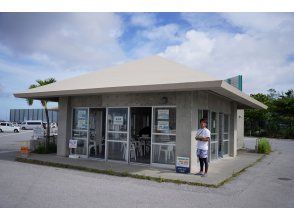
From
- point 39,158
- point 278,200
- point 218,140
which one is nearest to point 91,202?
point 278,200

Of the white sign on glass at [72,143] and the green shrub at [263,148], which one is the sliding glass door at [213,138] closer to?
the green shrub at [263,148]

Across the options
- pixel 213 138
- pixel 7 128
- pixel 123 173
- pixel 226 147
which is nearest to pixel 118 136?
pixel 123 173

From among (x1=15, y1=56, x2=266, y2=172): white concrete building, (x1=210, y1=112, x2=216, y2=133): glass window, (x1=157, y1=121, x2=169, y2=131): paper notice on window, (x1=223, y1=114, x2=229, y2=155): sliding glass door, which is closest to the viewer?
(x1=15, y1=56, x2=266, y2=172): white concrete building

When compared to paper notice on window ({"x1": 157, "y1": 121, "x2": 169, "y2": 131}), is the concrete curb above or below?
below

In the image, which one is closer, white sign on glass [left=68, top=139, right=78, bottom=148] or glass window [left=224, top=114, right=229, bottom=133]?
white sign on glass [left=68, top=139, right=78, bottom=148]

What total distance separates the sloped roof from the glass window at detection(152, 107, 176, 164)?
128 cm

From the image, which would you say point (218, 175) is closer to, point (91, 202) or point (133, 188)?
point (133, 188)

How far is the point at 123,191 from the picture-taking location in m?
7.42

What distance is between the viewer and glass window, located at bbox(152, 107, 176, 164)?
35.2ft

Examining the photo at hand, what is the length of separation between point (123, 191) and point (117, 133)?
4.76m

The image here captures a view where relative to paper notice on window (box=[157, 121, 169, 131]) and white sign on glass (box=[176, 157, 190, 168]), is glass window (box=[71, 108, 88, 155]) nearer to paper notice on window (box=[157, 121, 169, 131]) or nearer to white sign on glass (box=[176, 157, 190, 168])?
paper notice on window (box=[157, 121, 169, 131])

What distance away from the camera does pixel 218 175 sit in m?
9.67

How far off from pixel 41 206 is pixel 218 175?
5.78 meters

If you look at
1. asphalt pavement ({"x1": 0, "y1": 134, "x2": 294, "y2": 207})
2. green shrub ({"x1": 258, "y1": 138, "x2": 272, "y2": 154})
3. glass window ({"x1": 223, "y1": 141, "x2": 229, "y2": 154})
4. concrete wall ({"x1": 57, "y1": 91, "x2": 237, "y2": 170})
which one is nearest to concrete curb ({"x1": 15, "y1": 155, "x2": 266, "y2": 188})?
asphalt pavement ({"x1": 0, "y1": 134, "x2": 294, "y2": 207})
